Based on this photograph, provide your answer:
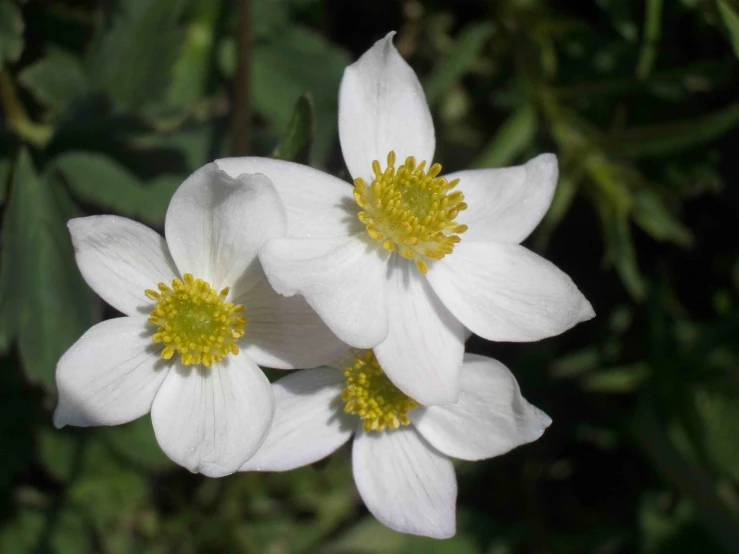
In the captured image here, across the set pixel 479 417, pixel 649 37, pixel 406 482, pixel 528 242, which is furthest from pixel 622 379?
pixel 406 482

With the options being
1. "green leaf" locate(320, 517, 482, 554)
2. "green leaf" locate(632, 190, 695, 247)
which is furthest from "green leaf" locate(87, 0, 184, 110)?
"green leaf" locate(320, 517, 482, 554)

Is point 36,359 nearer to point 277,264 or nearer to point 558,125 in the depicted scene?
point 277,264

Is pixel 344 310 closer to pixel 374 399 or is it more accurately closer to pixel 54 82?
pixel 374 399

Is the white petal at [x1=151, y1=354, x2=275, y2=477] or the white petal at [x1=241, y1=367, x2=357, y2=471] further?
the white petal at [x1=241, y1=367, x2=357, y2=471]

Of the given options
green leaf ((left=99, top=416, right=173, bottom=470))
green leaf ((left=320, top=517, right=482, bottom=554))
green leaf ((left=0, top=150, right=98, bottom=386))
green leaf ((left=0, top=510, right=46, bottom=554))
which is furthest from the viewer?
green leaf ((left=320, top=517, right=482, bottom=554))

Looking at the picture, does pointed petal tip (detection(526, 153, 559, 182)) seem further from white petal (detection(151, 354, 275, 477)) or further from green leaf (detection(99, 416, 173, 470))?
green leaf (detection(99, 416, 173, 470))

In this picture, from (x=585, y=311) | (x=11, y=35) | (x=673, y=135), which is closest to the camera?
(x=585, y=311)

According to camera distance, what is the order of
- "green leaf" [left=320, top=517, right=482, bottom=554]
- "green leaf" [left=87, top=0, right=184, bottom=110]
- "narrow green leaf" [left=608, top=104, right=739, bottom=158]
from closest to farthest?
"green leaf" [left=87, top=0, right=184, bottom=110]
"narrow green leaf" [left=608, top=104, right=739, bottom=158]
"green leaf" [left=320, top=517, right=482, bottom=554]
